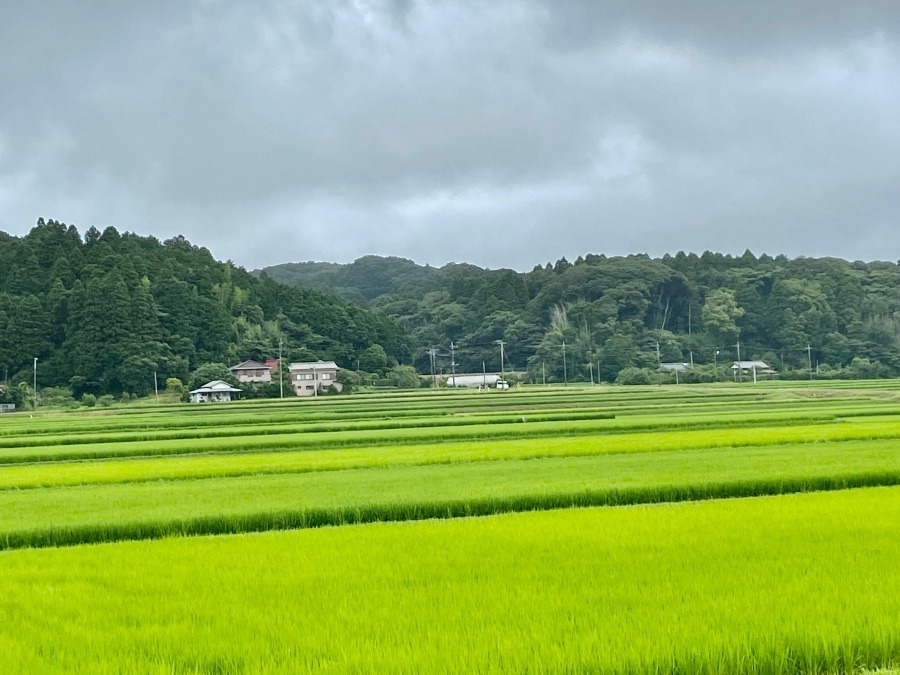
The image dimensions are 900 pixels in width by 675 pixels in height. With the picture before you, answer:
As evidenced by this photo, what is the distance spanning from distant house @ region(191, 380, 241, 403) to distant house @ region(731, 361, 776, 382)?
5247 cm

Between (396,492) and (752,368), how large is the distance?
87.8m

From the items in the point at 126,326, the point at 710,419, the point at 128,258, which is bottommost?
the point at 710,419

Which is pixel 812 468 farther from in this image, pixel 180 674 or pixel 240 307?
pixel 240 307

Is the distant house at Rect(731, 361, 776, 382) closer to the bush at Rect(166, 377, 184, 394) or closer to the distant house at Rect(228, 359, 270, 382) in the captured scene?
the distant house at Rect(228, 359, 270, 382)

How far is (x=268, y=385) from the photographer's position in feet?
250

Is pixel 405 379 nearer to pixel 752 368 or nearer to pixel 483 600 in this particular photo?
pixel 752 368

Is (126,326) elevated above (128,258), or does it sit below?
below

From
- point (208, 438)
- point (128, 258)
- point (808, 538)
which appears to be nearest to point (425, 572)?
point (808, 538)

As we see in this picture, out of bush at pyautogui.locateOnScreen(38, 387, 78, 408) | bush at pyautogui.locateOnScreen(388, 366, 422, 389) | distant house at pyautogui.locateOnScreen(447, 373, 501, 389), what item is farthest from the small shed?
bush at pyautogui.locateOnScreen(38, 387, 78, 408)

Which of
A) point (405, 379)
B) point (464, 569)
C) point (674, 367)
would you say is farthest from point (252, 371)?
point (464, 569)

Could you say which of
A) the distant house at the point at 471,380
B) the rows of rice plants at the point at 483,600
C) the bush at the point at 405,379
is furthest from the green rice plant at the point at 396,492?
the distant house at the point at 471,380

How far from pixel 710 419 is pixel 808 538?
2484cm

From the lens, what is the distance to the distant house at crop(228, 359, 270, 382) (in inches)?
3344

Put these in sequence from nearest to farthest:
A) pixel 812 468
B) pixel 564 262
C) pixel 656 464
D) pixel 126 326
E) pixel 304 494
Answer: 1. pixel 304 494
2. pixel 812 468
3. pixel 656 464
4. pixel 126 326
5. pixel 564 262
